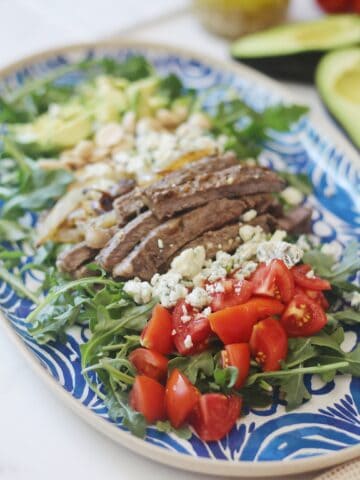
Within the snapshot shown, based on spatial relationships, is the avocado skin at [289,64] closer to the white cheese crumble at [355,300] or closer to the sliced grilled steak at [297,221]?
the sliced grilled steak at [297,221]

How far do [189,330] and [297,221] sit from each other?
3.34ft

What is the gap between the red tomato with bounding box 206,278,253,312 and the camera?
8.00ft

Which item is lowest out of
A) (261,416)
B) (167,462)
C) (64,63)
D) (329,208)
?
(329,208)

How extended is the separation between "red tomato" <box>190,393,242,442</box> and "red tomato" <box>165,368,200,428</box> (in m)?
0.03

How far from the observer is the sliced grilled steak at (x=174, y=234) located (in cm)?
267

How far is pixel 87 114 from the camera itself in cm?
377

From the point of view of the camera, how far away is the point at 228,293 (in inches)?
97.3

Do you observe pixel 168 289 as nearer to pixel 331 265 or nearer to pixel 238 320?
pixel 238 320

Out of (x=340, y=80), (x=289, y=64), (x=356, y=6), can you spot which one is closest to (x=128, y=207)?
(x=340, y=80)

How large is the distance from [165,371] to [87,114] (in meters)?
1.90

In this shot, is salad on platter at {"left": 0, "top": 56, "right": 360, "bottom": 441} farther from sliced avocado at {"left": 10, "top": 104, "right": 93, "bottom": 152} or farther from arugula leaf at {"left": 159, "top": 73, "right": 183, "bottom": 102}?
arugula leaf at {"left": 159, "top": 73, "right": 183, "bottom": 102}

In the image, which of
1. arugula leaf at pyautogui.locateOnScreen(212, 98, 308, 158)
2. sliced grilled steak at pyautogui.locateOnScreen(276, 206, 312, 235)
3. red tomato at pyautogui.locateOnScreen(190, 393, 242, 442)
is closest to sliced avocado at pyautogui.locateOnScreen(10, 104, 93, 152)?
arugula leaf at pyautogui.locateOnScreen(212, 98, 308, 158)

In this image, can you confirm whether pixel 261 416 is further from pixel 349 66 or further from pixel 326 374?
pixel 349 66

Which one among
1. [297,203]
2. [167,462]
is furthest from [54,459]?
[297,203]
